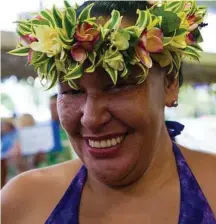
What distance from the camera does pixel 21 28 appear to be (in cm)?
91

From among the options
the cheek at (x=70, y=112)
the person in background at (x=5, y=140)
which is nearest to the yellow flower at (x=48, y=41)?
the cheek at (x=70, y=112)

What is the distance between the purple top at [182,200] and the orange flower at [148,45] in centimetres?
30

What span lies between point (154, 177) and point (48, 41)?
0.40 m

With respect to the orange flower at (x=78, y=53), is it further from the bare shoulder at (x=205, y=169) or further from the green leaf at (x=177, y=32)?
the bare shoulder at (x=205, y=169)

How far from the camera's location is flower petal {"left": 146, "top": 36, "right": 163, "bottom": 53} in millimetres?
822

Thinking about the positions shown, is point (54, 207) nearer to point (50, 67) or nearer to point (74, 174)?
point (74, 174)

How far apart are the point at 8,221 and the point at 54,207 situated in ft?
0.48

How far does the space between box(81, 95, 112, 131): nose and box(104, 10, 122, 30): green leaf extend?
14cm

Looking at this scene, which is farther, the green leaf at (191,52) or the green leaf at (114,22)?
the green leaf at (191,52)

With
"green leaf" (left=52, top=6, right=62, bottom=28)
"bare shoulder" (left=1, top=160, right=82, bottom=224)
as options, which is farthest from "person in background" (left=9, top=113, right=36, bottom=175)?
"green leaf" (left=52, top=6, right=62, bottom=28)

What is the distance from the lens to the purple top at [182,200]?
35.0 inches

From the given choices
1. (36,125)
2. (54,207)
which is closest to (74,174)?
(54,207)

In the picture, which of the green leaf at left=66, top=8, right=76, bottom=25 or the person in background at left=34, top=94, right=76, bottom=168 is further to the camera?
the person in background at left=34, top=94, right=76, bottom=168

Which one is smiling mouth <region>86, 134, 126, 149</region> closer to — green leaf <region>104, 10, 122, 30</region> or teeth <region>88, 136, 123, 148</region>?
teeth <region>88, 136, 123, 148</region>
